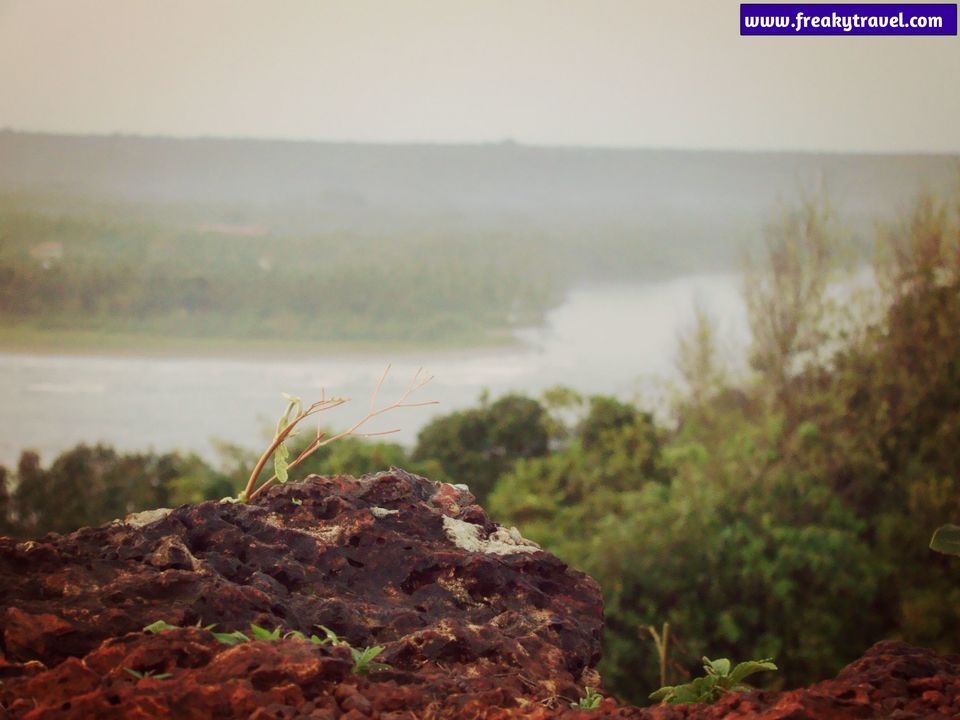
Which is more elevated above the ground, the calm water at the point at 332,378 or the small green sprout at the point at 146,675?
the calm water at the point at 332,378

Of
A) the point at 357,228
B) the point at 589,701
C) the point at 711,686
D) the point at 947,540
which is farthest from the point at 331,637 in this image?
the point at 357,228

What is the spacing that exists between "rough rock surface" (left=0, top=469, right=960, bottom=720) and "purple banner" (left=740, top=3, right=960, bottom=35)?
11.6ft

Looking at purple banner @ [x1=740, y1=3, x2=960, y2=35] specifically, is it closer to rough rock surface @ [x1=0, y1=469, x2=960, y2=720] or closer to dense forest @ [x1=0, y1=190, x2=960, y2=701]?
dense forest @ [x1=0, y1=190, x2=960, y2=701]

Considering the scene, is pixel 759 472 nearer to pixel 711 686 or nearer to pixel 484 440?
pixel 484 440

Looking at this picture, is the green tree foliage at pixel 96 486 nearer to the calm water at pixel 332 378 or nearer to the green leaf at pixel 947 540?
the calm water at pixel 332 378

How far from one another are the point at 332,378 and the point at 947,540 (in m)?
3.64

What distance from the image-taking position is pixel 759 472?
4730mm

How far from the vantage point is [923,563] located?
4.75 meters

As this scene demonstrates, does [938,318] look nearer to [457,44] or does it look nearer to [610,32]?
[610,32]

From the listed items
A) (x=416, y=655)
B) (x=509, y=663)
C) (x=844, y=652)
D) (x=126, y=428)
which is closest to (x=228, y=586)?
(x=416, y=655)

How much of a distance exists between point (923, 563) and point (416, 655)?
4207 millimetres

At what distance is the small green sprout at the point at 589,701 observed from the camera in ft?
3.76

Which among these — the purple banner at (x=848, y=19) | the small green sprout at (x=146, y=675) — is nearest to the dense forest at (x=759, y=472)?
the purple banner at (x=848, y=19)

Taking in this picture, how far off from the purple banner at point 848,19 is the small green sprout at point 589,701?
3.74 metres
